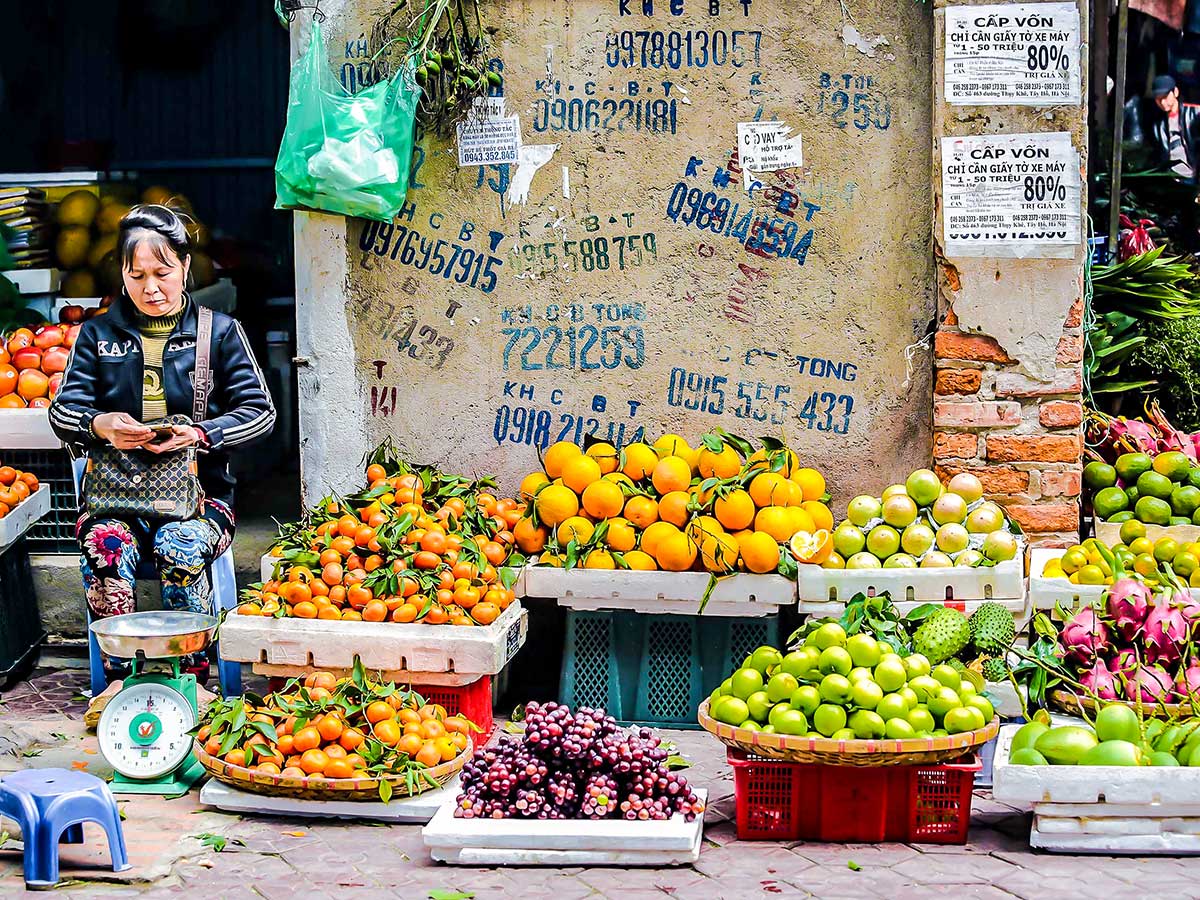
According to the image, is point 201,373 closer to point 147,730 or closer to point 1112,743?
point 147,730

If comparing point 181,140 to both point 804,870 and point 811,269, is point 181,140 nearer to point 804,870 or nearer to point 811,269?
point 811,269

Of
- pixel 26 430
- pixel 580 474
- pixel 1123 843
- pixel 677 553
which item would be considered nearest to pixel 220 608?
pixel 26 430

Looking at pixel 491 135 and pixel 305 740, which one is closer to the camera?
pixel 305 740

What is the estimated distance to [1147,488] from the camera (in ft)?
21.1

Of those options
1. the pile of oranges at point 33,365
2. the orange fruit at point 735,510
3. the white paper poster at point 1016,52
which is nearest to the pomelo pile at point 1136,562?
the orange fruit at point 735,510

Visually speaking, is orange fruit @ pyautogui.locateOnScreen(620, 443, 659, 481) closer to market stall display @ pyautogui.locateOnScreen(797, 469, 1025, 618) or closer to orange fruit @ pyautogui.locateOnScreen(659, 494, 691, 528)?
orange fruit @ pyautogui.locateOnScreen(659, 494, 691, 528)

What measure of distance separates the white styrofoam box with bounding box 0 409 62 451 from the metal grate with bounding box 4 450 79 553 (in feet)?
0.46

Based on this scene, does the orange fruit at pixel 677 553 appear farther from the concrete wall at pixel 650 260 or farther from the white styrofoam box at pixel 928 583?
the concrete wall at pixel 650 260

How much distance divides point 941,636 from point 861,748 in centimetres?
76

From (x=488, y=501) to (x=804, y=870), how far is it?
2358 millimetres

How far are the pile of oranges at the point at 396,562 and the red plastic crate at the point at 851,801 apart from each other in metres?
1.35

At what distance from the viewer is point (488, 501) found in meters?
6.42

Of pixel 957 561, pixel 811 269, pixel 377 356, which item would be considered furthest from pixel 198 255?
pixel 957 561

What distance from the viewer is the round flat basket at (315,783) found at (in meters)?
4.97
